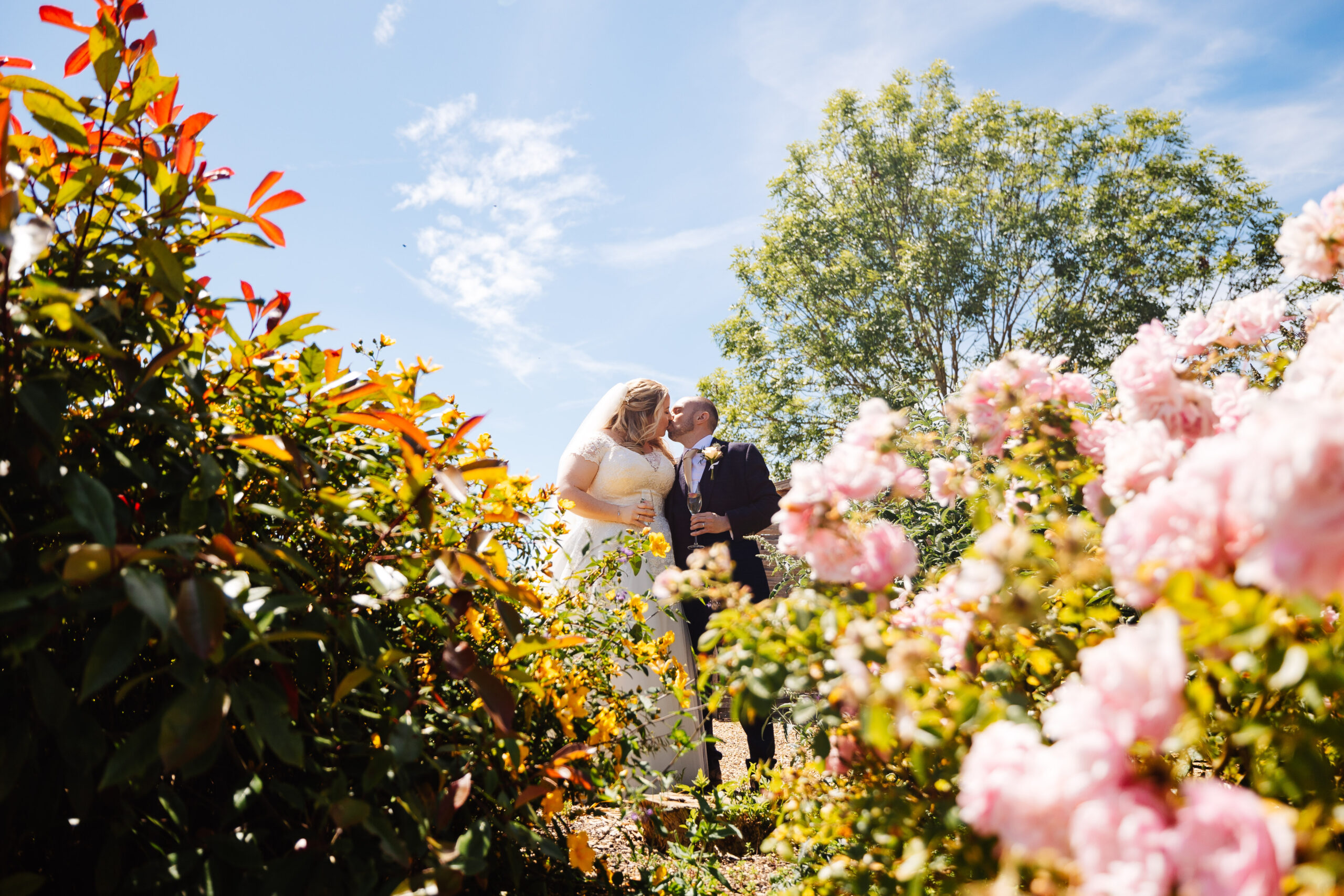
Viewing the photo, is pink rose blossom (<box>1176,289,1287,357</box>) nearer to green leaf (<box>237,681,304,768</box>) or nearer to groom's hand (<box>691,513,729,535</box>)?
green leaf (<box>237,681,304,768</box>)

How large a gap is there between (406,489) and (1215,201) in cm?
2068

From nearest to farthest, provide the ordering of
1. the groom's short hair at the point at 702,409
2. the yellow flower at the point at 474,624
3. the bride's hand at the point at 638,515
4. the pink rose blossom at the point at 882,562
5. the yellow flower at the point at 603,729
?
1. the pink rose blossom at the point at 882,562
2. the yellow flower at the point at 474,624
3. the yellow flower at the point at 603,729
4. the bride's hand at the point at 638,515
5. the groom's short hair at the point at 702,409

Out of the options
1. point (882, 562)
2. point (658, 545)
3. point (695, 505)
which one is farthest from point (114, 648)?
point (695, 505)

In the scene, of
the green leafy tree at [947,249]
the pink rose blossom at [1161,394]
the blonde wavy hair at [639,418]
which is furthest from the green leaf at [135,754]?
the green leafy tree at [947,249]

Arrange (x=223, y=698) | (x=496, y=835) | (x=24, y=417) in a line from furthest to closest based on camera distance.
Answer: (x=496, y=835) → (x=24, y=417) → (x=223, y=698)

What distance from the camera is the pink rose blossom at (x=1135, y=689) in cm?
55

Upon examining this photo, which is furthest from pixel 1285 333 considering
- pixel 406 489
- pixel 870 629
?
pixel 406 489

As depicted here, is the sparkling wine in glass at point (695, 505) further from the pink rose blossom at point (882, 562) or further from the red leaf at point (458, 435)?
the pink rose blossom at point (882, 562)

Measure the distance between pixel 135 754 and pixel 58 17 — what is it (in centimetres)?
105

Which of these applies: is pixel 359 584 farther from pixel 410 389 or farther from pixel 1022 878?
pixel 1022 878

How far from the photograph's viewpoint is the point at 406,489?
1143 mm

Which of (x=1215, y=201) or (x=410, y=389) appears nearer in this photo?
(x=410, y=389)

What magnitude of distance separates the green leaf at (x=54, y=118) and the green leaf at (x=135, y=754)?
773mm

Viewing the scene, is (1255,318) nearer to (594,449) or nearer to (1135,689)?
(1135,689)
